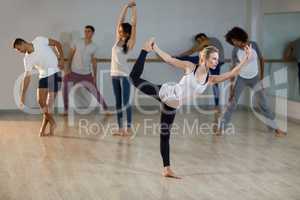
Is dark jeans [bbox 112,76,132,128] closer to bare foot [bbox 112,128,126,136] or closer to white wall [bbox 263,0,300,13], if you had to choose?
bare foot [bbox 112,128,126,136]

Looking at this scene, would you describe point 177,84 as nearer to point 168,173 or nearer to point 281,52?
point 168,173

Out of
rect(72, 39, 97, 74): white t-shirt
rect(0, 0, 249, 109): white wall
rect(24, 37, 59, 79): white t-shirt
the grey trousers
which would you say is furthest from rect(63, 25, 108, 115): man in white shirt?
the grey trousers

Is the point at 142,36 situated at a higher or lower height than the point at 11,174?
higher

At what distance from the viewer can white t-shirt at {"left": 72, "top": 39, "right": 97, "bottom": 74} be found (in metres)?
7.81

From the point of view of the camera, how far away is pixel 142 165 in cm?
489

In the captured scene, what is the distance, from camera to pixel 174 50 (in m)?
8.52

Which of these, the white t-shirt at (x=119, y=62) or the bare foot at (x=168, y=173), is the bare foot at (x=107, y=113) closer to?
the white t-shirt at (x=119, y=62)

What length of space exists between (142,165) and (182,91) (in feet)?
3.34

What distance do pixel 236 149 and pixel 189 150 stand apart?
0.54m

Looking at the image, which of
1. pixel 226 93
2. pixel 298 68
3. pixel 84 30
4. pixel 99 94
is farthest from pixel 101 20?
pixel 298 68

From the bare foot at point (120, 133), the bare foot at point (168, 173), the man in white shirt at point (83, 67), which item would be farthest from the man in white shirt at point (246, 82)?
the man in white shirt at point (83, 67)

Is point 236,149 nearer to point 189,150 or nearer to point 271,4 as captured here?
point 189,150

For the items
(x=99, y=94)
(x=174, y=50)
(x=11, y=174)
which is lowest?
(x=11, y=174)

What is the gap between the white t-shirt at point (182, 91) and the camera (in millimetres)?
4238
